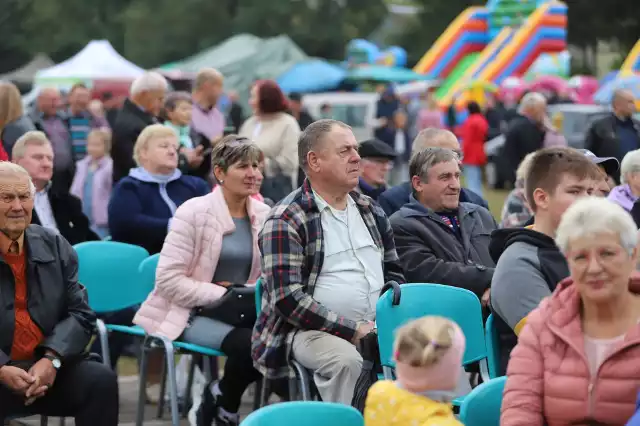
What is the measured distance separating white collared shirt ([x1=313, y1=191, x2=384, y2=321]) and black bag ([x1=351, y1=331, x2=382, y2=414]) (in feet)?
0.69

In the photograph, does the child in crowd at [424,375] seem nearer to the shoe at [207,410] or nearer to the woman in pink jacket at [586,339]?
the woman in pink jacket at [586,339]

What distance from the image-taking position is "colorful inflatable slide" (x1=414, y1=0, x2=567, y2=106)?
34.5 m

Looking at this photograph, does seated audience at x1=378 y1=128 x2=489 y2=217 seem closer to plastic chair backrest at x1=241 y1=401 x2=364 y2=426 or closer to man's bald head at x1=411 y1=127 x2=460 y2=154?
man's bald head at x1=411 y1=127 x2=460 y2=154

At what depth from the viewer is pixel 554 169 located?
4.44 meters

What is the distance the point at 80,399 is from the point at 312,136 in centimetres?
150

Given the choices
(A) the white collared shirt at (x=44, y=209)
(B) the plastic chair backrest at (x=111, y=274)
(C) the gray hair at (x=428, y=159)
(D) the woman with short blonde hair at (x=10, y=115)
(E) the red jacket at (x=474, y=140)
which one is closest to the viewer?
(C) the gray hair at (x=428, y=159)

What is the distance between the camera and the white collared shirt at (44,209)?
7336 millimetres

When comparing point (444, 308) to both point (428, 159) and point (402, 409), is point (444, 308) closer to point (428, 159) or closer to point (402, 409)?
point (428, 159)

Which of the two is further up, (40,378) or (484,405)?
(484,405)

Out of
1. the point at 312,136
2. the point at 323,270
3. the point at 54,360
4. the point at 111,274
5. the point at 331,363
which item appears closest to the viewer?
the point at 54,360

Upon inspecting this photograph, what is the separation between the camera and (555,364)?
3633mm

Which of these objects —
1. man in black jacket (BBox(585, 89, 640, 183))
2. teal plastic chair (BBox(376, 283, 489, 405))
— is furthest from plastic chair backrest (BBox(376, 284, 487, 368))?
man in black jacket (BBox(585, 89, 640, 183))

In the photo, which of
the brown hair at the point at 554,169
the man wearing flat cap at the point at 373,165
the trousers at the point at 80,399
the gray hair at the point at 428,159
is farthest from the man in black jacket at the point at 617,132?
the trousers at the point at 80,399

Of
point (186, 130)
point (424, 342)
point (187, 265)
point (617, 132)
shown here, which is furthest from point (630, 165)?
point (617, 132)
